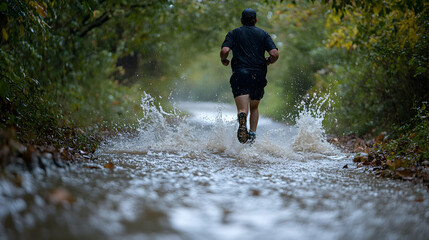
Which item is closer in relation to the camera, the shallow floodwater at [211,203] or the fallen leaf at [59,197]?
the shallow floodwater at [211,203]

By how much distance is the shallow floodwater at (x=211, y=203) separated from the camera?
2.13 meters

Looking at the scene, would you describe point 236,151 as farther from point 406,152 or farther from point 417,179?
point 417,179

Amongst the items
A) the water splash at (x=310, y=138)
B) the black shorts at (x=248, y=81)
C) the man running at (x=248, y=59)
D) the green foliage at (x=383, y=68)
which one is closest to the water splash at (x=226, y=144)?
the water splash at (x=310, y=138)

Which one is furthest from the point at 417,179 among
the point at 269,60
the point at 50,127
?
the point at 50,127

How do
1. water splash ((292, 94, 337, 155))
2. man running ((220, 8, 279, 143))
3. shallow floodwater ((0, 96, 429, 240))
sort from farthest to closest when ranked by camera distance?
water splash ((292, 94, 337, 155)) → man running ((220, 8, 279, 143)) → shallow floodwater ((0, 96, 429, 240))

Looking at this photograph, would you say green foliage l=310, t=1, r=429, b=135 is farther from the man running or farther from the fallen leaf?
the fallen leaf

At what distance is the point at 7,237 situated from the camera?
6.11 ft

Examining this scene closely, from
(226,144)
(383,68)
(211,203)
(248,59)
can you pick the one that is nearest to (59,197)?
(211,203)

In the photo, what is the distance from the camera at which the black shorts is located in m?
6.58

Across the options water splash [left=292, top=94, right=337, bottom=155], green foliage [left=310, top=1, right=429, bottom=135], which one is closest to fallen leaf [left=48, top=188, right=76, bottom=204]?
green foliage [left=310, top=1, right=429, bottom=135]

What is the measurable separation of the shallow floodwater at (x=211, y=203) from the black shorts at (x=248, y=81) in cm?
189

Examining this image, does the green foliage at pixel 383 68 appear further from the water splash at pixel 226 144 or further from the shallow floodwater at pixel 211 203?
the shallow floodwater at pixel 211 203

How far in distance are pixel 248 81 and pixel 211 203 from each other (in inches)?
157

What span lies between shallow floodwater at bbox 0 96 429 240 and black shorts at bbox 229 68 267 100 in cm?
189
